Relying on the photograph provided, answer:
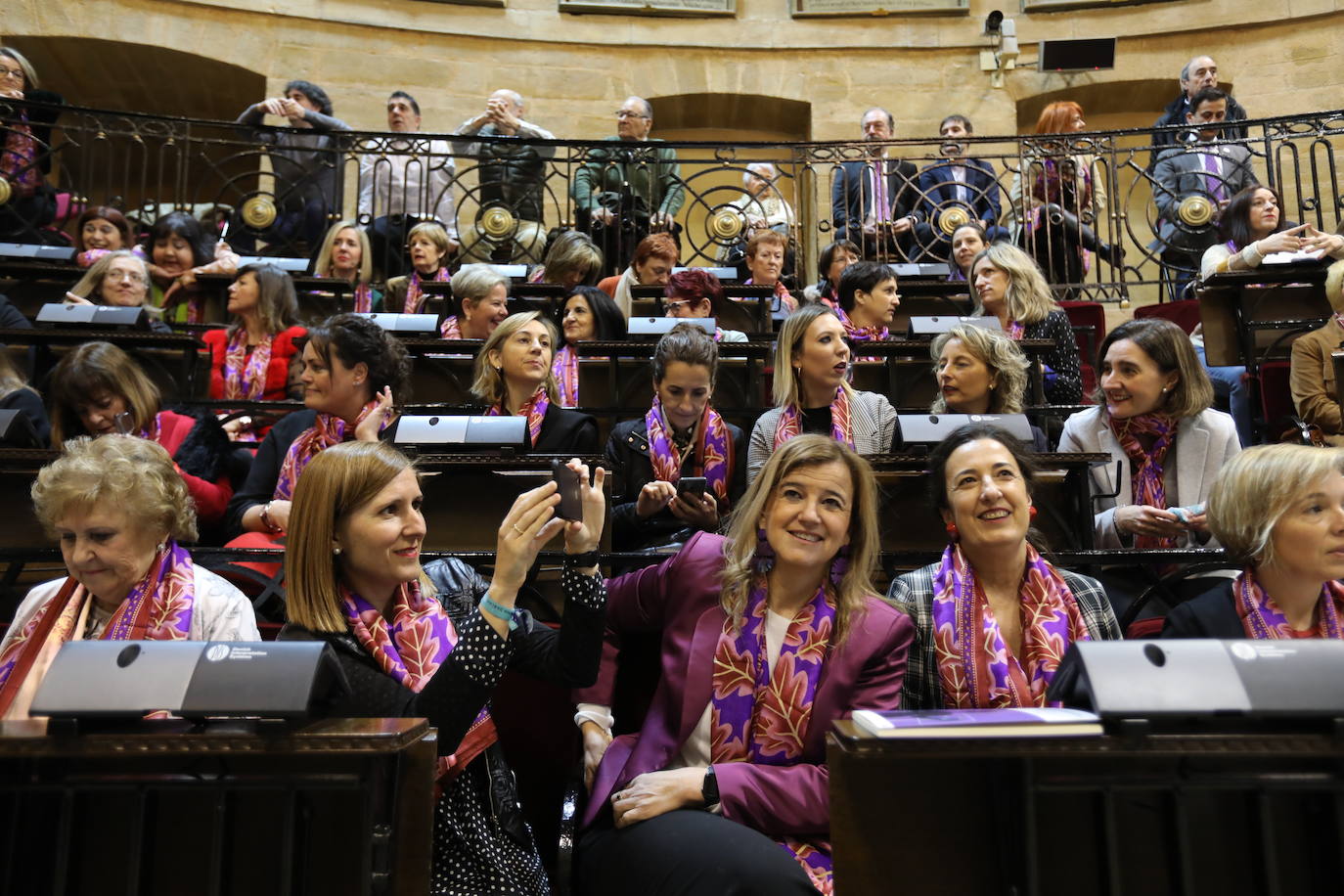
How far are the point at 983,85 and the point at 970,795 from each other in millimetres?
8917

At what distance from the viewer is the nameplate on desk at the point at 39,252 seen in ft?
17.7

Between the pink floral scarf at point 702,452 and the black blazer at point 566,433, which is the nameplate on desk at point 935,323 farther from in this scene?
the black blazer at point 566,433

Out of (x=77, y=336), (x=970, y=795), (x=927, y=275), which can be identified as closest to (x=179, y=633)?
(x=970, y=795)

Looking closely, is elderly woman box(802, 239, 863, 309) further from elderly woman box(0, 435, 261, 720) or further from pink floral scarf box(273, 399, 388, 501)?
elderly woman box(0, 435, 261, 720)

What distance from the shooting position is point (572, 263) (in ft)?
17.9

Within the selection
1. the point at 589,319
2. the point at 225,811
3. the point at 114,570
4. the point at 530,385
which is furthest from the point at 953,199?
the point at 225,811

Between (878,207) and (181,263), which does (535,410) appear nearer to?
(181,263)

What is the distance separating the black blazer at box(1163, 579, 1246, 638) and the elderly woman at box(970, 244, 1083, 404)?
2.33m

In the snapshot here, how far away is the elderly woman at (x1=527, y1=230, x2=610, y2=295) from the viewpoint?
546 centimetres

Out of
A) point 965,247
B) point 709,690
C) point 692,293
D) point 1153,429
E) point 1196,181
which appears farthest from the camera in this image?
point 1196,181

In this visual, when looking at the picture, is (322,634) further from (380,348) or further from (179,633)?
(380,348)

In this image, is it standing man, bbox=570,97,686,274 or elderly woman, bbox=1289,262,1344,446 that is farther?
standing man, bbox=570,97,686,274

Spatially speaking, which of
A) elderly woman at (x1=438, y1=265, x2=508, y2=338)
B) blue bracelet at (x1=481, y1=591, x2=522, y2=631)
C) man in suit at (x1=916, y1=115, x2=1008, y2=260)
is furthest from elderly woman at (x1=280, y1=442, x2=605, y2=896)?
man in suit at (x1=916, y1=115, x2=1008, y2=260)

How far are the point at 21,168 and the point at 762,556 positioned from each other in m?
6.25
